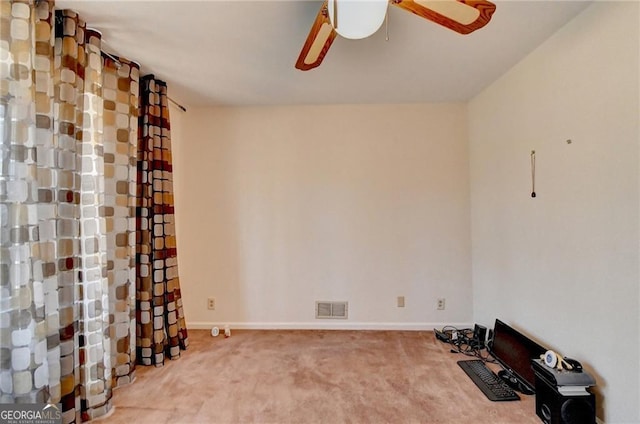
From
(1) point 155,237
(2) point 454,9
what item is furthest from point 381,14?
(1) point 155,237

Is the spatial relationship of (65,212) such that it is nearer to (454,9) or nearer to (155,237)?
(155,237)

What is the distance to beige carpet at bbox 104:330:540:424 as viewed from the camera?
1.84 metres

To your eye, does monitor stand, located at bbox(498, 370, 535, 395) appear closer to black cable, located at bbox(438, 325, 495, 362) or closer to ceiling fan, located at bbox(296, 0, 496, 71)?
black cable, located at bbox(438, 325, 495, 362)

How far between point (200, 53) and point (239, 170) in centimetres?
133

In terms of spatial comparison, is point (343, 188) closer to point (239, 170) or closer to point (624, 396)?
point (239, 170)

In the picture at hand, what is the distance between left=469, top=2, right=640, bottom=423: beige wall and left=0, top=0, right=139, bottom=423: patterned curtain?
9.63 feet

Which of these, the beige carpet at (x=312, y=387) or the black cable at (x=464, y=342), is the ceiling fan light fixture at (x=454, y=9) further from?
the black cable at (x=464, y=342)

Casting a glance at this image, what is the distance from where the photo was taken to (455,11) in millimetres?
1204

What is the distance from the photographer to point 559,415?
163 cm

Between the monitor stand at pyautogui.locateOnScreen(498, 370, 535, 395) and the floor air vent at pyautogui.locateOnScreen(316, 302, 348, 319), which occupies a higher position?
the floor air vent at pyautogui.locateOnScreen(316, 302, 348, 319)

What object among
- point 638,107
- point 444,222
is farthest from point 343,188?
point 638,107

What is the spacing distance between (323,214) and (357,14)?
218cm

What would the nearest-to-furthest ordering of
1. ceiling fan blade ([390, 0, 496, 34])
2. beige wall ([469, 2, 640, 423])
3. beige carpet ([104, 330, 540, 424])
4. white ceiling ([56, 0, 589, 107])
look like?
ceiling fan blade ([390, 0, 496, 34]) < beige wall ([469, 2, 640, 423]) < white ceiling ([56, 0, 589, 107]) < beige carpet ([104, 330, 540, 424])

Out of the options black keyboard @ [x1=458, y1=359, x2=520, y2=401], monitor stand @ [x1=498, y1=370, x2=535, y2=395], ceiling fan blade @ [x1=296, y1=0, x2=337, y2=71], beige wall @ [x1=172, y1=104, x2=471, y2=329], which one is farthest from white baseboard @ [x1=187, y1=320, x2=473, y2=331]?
ceiling fan blade @ [x1=296, y1=0, x2=337, y2=71]
